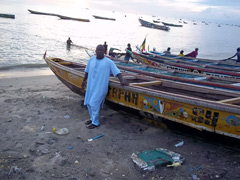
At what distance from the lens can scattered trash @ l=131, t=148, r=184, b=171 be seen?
355 cm

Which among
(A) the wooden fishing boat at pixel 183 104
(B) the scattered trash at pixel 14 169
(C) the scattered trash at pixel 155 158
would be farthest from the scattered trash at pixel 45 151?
(A) the wooden fishing boat at pixel 183 104

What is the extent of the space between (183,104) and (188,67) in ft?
19.3

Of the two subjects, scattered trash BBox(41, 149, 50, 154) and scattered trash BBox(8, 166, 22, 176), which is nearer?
scattered trash BBox(8, 166, 22, 176)

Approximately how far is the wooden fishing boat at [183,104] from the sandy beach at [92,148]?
412 millimetres

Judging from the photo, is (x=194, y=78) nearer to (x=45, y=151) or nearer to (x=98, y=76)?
(x=98, y=76)

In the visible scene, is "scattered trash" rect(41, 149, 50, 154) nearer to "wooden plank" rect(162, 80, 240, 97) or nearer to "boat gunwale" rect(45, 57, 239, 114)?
"boat gunwale" rect(45, 57, 239, 114)

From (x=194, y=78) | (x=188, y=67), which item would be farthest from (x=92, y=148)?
(x=188, y=67)

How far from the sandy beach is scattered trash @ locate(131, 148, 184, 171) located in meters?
0.07

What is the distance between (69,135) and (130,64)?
4935 millimetres

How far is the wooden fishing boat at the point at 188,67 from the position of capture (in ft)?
28.7

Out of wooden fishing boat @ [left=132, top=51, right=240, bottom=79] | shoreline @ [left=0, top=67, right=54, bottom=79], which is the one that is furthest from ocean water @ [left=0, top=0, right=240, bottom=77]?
wooden fishing boat @ [left=132, top=51, right=240, bottom=79]

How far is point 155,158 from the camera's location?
3729 mm

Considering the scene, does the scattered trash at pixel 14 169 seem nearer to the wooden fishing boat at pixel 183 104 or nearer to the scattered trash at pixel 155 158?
the scattered trash at pixel 155 158

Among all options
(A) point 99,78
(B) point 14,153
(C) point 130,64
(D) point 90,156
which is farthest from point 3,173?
(C) point 130,64
